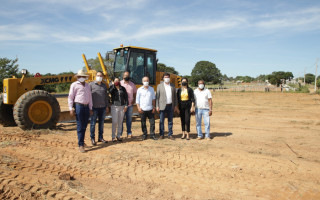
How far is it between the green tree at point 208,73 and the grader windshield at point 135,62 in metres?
65.1

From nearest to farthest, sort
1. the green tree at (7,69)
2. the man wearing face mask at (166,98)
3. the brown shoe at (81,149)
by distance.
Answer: the brown shoe at (81,149)
the man wearing face mask at (166,98)
the green tree at (7,69)

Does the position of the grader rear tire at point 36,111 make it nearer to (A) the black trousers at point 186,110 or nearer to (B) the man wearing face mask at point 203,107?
(A) the black trousers at point 186,110

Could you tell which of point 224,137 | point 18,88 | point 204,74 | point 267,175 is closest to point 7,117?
point 18,88

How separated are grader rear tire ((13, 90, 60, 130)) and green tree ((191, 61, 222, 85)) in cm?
6828

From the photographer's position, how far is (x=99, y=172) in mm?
4547

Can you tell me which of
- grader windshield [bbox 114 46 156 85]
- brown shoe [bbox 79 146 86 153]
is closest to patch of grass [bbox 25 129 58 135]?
brown shoe [bbox 79 146 86 153]

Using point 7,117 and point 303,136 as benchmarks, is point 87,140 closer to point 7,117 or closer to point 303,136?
point 7,117

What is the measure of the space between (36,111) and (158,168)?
15.1 ft

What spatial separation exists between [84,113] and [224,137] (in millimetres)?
4108

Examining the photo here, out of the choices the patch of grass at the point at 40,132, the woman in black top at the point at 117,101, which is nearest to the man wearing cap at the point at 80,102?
the woman in black top at the point at 117,101

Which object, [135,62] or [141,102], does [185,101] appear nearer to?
[141,102]

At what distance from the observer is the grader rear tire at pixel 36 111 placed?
7279 millimetres

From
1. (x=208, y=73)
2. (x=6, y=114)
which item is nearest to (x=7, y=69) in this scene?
(x=6, y=114)

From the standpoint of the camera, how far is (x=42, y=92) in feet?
25.5
